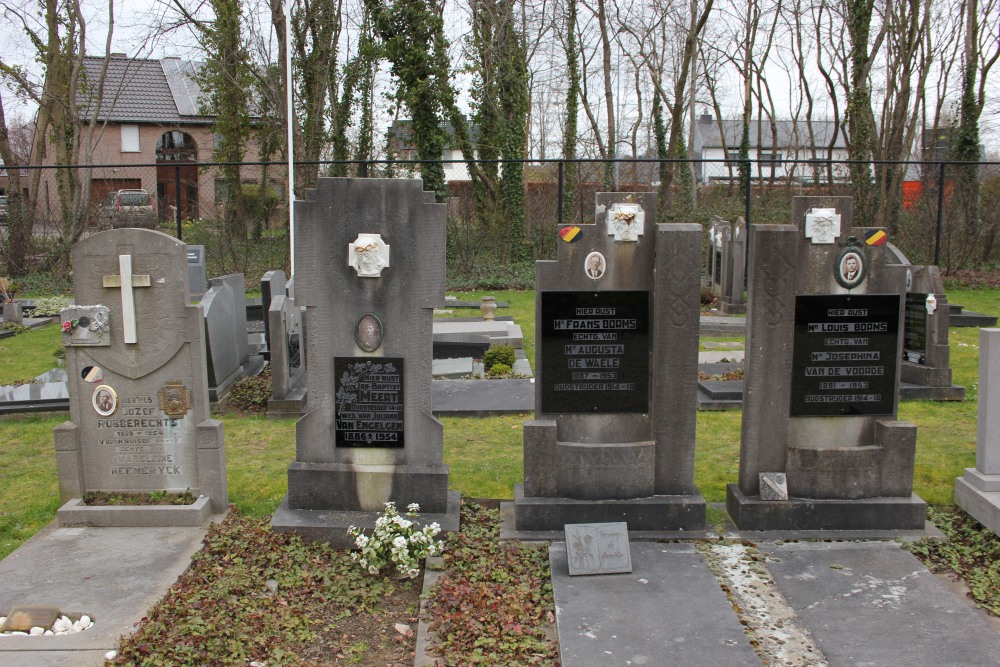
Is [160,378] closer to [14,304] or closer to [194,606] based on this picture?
[194,606]

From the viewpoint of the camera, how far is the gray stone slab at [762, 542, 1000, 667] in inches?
147

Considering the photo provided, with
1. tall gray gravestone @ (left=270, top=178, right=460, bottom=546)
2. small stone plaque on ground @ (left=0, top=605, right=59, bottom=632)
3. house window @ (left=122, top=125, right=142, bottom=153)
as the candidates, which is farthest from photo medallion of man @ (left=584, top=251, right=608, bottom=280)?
house window @ (left=122, top=125, right=142, bottom=153)

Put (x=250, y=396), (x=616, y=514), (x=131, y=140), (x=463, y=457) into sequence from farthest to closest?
(x=131, y=140) → (x=250, y=396) → (x=463, y=457) → (x=616, y=514)

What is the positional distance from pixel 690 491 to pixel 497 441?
2.37 m

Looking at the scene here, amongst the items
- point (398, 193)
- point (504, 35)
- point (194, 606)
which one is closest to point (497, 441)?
point (398, 193)

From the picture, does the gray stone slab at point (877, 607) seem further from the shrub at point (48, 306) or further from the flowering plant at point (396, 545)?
the shrub at point (48, 306)

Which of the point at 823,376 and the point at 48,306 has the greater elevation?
the point at 823,376

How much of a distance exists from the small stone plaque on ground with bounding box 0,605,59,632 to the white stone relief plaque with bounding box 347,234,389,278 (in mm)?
2458

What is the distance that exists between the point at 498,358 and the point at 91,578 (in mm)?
5766

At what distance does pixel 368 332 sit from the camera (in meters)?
5.11

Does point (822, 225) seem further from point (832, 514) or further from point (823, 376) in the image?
point (832, 514)

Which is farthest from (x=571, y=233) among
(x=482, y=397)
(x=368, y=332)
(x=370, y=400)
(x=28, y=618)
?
(x=482, y=397)

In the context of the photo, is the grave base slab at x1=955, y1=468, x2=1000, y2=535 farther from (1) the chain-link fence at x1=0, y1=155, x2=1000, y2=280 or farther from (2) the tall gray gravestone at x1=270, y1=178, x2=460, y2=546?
(1) the chain-link fence at x1=0, y1=155, x2=1000, y2=280

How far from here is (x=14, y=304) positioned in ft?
43.3
